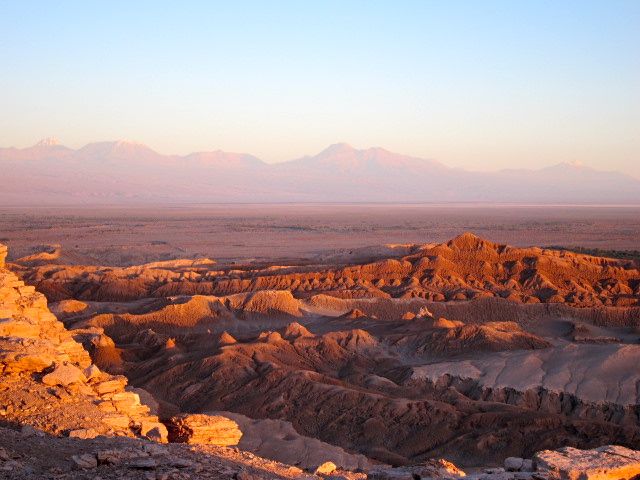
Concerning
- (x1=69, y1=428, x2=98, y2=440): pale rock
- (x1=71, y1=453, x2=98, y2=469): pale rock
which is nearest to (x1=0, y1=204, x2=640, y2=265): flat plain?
(x1=69, y1=428, x2=98, y2=440): pale rock

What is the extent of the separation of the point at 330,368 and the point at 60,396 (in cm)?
1726

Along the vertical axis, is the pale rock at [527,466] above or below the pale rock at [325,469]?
above

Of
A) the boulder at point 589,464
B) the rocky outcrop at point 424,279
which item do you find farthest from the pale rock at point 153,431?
the rocky outcrop at point 424,279

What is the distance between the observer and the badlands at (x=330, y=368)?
31.4ft

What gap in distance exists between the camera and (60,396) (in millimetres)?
10383

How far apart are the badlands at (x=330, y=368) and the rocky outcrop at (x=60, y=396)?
0.03 meters

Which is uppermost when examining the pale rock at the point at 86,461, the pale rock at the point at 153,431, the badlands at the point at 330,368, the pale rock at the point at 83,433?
the pale rock at the point at 86,461

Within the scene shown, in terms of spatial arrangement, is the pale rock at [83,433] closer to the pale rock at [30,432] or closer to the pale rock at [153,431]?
the pale rock at [30,432]

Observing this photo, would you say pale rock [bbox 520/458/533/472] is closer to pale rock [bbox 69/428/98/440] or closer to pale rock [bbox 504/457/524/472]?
pale rock [bbox 504/457/524/472]

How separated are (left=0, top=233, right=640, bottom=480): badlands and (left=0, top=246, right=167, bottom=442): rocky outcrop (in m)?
0.03

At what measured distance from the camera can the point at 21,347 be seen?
11266mm

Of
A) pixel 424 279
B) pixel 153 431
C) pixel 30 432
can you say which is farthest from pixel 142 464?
pixel 424 279

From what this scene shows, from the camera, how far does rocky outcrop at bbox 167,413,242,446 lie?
433 inches

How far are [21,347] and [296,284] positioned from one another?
3017 cm
